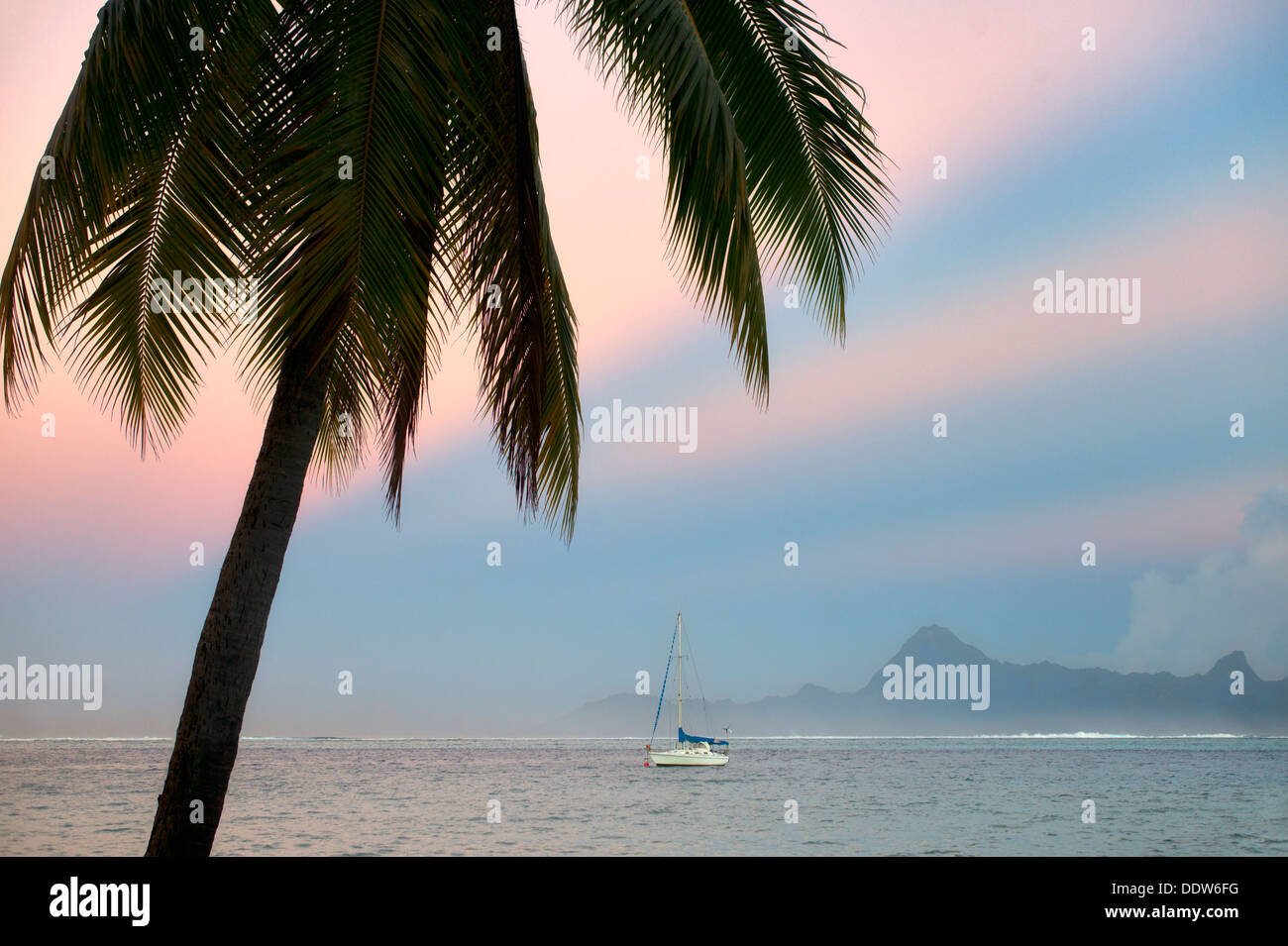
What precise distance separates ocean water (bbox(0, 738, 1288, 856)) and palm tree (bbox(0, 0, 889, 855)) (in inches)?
1310

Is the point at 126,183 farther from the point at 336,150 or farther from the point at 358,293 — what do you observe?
the point at 358,293

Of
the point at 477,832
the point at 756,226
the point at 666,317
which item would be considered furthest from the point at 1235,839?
the point at 756,226

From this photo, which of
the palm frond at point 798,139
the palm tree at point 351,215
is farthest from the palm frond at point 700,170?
the palm frond at point 798,139

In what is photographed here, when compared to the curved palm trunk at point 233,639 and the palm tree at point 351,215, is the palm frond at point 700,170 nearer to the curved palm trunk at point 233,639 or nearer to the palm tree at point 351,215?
the palm tree at point 351,215

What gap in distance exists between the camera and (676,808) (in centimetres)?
5284

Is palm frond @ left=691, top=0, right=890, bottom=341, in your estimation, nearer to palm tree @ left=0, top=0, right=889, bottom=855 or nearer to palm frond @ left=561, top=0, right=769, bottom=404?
palm tree @ left=0, top=0, right=889, bottom=855

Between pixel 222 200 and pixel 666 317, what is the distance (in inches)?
862

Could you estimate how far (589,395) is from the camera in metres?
87.6

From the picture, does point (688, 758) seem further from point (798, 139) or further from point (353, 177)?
point (353, 177)

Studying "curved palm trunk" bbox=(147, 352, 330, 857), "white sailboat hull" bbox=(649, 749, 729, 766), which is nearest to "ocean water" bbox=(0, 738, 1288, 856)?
"white sailboat hull" bbox=(649, 749, 729, 766)

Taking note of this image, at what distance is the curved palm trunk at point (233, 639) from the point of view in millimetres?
4344

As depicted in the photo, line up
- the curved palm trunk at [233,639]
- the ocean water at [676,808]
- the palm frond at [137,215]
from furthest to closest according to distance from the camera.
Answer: the ocean water at [676,808], the curved palm trunk at [233,639], the palm frond at [137,215]

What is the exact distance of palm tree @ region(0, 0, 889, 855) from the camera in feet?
13.1


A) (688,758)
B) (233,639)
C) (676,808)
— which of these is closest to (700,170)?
(233,639)
